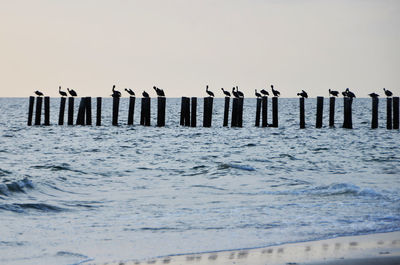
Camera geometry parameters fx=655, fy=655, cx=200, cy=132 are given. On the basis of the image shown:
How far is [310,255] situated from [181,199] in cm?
460

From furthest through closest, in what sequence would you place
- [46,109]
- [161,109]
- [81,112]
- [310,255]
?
[46,109], [81,112], [161,109], [310,255]

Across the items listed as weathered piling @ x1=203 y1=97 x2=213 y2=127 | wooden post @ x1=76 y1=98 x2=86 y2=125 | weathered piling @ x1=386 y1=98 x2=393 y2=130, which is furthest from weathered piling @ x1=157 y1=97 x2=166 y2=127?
weathered piling @ x1=386 y1=98 x2=393 y2=130

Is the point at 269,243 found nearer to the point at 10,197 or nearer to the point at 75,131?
the point at 10,197

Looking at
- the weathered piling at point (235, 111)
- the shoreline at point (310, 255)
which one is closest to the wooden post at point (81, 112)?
the weathered piling at point (235, 111)

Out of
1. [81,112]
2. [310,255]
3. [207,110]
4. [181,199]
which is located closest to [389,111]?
[207,110]

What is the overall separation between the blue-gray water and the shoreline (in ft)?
0.96

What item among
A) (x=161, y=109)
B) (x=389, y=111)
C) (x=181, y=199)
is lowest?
(x=181, y=199)

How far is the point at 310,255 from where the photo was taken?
615 cm

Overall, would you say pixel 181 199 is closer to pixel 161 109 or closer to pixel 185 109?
pixel 161 109

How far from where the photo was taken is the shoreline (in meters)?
5.83

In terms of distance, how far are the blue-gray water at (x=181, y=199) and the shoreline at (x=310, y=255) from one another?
11.6 inches

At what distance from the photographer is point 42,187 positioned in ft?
40.2

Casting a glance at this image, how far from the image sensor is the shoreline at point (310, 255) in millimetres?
5835

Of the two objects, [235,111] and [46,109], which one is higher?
[235,111]
